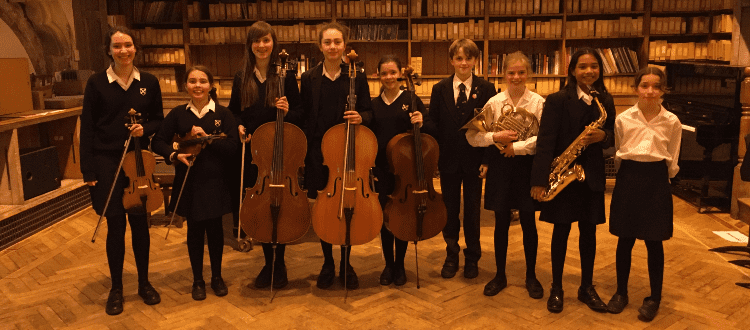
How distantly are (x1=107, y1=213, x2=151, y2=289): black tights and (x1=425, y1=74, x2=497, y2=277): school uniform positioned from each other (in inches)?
63.6

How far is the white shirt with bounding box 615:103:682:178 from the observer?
2.90 metres

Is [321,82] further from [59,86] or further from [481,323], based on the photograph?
[59,86]

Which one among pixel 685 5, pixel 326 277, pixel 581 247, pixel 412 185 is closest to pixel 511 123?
pixel 412 185

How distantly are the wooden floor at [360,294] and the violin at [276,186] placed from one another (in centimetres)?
46

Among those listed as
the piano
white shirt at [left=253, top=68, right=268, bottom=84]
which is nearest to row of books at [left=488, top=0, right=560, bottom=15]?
the piano

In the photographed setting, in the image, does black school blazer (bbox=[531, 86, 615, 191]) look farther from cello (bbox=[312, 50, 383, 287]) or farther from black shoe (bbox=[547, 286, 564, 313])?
cello (bbox=[312, 50, 383, 287])

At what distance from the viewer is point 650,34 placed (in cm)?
655

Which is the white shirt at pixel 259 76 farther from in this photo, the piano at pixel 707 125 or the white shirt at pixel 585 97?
the piano at pixel 707 125

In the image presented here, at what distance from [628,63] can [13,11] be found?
585 cm

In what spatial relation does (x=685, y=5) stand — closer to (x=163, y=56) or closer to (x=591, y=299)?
(x=591, y=299)

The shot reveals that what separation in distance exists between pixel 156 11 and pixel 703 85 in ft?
17.9

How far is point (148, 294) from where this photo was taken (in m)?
3.38

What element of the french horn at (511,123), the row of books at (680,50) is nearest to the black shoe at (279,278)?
the french horn at (511,123)

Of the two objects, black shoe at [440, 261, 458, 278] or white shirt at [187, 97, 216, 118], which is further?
black shoe at [440, 261, 458, 278]
